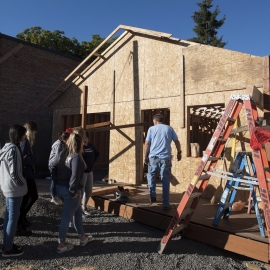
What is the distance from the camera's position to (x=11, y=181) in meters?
3.70

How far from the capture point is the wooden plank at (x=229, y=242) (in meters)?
3.90

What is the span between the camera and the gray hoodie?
12.1 ft

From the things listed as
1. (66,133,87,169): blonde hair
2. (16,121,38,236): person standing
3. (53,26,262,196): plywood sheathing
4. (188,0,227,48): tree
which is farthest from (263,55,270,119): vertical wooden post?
(188,0,227,48): tree

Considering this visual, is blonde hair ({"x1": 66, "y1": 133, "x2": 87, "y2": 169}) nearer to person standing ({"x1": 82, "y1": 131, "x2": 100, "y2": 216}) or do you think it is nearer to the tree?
person standing ({"x1": 82, "y1": 131, "x2": 100, "y2": 216})

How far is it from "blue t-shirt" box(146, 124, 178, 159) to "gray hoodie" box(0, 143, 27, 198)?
8.46 ft

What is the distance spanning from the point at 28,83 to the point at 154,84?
339 inches

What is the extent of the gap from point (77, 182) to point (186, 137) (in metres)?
4.20

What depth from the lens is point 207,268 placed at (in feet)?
12.5

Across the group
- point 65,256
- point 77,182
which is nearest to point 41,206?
point 65,256

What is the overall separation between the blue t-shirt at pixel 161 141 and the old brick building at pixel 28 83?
9910 mm

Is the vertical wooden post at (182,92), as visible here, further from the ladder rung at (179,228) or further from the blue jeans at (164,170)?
the ladder rung at (179,228)

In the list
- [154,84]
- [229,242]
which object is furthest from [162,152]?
[154,84]

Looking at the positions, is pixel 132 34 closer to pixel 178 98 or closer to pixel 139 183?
pixel 178 98

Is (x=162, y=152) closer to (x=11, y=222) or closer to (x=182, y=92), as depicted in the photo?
(x=182, y=92)
